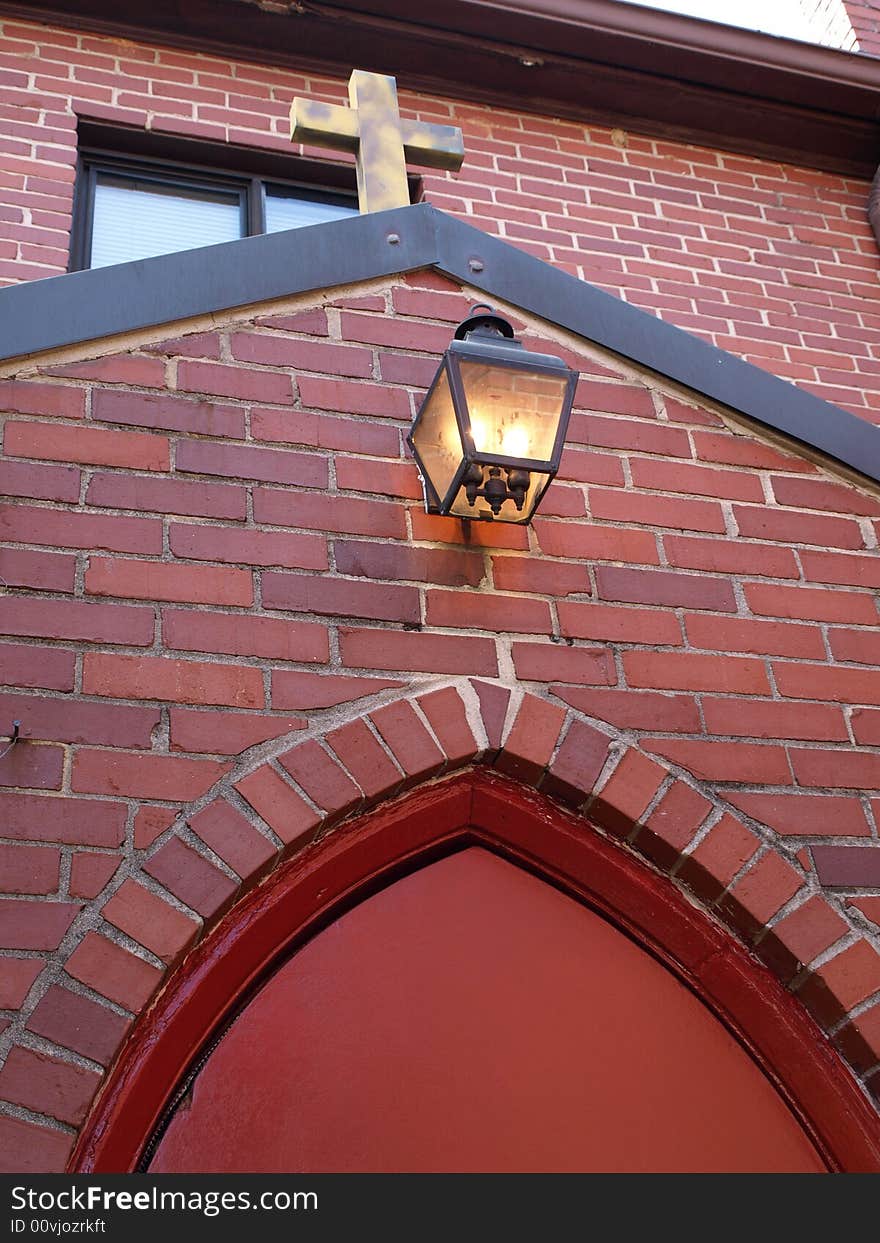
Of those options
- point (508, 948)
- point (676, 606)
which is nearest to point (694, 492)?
point (676, 606)

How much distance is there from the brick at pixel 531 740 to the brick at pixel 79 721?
2.20 feet

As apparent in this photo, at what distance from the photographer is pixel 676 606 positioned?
267cm

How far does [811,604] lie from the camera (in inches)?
109

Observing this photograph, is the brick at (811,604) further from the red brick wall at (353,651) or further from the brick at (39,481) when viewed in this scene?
the brick at (39,481)

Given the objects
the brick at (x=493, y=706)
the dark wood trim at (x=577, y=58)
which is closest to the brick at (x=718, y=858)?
the brick at (x=493, y=706)

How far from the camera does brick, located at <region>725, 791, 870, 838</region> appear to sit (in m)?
2.46

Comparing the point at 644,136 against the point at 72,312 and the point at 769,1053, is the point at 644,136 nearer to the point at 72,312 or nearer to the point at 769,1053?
the point at 72,312

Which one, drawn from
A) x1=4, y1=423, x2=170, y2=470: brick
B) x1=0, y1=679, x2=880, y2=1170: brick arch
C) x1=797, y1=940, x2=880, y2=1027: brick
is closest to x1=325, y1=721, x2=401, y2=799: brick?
x1=0, y1=679, x2=880, y2=1170: brick arch

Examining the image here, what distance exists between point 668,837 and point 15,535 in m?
1.37

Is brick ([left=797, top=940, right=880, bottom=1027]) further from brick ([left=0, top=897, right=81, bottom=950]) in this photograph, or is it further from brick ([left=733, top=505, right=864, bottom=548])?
brick ([left=0, top=897, right=81, bottom=950])

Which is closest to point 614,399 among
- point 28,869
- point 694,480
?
point 694,480

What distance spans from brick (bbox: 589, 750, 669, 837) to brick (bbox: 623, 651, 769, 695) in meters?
0.19

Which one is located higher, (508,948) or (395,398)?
(395,398)
